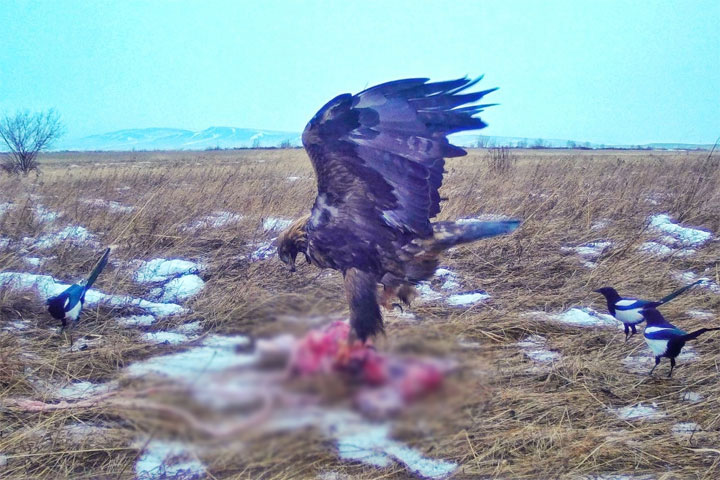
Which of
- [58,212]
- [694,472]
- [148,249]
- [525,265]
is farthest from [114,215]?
[694,472]

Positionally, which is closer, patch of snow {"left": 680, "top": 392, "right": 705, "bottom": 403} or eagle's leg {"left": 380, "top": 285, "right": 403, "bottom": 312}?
eagle's leg {"left": 380, "top": 285, "right": 403, "bottom": 312}

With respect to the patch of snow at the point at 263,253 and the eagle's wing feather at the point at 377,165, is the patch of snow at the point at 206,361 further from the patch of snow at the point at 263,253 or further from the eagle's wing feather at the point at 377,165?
the patch of snow at the point at 263,253

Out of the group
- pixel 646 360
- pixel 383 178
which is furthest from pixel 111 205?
pixel 646 360

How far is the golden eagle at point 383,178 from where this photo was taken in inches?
79.4

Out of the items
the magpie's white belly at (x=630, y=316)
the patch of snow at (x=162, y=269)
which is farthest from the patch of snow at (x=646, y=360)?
the patch of snow at (x=162, y=269)

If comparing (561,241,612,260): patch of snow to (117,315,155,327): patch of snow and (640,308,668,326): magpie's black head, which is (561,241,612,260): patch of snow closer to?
(640,308,668,326): magpie's black head

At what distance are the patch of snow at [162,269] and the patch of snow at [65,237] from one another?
45.2 inches

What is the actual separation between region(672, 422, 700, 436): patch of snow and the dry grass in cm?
4

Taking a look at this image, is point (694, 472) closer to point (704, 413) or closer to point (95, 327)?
point (704, 413)

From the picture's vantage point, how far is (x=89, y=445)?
2707 mm

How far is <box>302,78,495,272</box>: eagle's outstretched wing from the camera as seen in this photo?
2.01m

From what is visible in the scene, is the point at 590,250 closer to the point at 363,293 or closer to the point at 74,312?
the point at 363,293

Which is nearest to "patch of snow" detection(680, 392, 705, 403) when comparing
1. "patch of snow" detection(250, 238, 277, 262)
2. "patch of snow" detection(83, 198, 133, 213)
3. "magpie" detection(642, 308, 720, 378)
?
"magpie" detection(642, 308, 720, 378)

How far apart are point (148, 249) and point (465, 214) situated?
4206 mm
